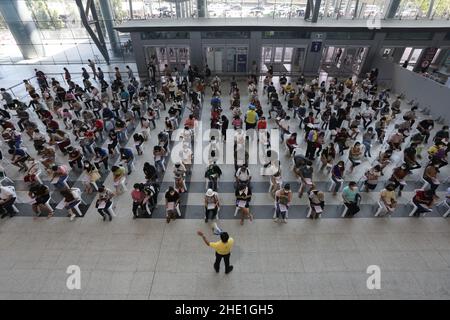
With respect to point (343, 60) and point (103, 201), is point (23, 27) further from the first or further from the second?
point (343, 60)

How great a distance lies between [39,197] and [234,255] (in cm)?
617

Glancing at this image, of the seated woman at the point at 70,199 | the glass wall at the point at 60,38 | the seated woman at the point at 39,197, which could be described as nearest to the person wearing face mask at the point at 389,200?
the seated woman at the point at 70,199

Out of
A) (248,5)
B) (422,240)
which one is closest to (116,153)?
(422,240)

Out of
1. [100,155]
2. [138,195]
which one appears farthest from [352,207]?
[100,155]

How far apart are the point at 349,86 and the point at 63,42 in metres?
23.5

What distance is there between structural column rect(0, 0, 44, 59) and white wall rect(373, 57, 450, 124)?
28180 mm

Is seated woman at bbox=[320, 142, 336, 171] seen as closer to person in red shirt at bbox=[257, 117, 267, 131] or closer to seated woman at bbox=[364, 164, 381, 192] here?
seated woman at bbox=[364, 164, 381, 192]

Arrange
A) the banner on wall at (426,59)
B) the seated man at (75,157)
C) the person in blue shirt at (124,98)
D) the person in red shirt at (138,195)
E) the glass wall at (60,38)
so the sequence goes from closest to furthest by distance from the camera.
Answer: the person in red shirt at (138,195), the seated man at (75,157), the person in blue shirt at (124,98), the banner on wall at (426,59), the glass wall at (60,38)

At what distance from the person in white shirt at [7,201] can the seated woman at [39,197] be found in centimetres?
60

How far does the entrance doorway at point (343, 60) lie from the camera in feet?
62.4

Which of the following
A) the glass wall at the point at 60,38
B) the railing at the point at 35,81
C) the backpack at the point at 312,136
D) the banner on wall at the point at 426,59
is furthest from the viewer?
the glass wall at the point at 60,38

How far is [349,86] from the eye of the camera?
48.8 ft

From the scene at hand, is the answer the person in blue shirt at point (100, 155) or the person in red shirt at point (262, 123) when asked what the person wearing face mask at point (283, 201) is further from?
the person in blue shirt at point (100, 155)
